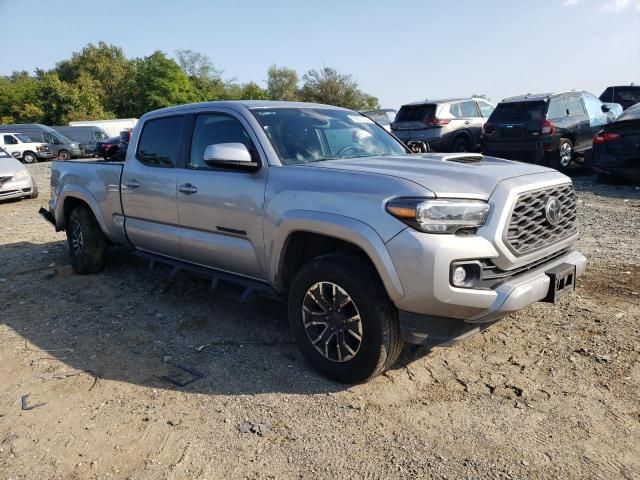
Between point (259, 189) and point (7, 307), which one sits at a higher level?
point (259, 189)

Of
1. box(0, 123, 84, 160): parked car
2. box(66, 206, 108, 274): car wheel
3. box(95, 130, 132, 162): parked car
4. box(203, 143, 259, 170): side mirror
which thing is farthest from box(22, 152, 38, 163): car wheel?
box(203, 143, 259, 170): side mirror

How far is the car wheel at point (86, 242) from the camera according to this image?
5.75 metres

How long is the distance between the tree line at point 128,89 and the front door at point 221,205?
47371 mm

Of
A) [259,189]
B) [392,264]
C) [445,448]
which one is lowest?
[445,448]

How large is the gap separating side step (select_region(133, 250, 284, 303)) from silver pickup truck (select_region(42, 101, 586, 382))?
2 centimetres

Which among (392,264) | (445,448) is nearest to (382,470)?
(445,448)

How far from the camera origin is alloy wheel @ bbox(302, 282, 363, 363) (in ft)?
10.3

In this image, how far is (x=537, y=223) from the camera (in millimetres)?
3146

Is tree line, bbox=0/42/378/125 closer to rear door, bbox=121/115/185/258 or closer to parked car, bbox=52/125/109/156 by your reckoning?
parked car, bbox=52/125/109/156

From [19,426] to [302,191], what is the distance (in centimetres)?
218

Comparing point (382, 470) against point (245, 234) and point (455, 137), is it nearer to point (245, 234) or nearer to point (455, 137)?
point (245, 234)

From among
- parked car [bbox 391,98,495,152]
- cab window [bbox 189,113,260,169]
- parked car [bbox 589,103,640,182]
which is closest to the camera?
cab window [bbox 189,113,260,169]

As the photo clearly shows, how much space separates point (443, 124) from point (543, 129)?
8.70 ft

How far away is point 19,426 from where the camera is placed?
3.01 m
